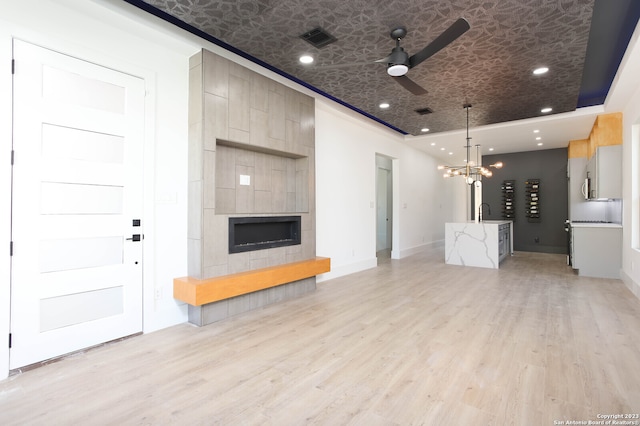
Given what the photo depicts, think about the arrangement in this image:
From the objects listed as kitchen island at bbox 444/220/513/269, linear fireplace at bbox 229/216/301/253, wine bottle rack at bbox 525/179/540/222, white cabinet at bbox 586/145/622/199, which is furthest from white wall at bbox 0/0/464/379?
wine bottle rack at bbox 525/179/540/222

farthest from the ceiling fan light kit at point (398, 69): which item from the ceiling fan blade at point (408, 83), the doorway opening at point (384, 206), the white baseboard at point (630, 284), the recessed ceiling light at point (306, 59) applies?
the doorway opening at point (384, 206)

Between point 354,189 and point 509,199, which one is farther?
point 509,199

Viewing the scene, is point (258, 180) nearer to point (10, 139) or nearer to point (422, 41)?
point (10, 139)

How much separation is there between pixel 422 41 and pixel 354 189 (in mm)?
3318

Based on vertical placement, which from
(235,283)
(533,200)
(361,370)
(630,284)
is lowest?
(361,370)

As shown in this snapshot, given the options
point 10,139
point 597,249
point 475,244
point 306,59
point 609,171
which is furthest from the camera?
point 475,244

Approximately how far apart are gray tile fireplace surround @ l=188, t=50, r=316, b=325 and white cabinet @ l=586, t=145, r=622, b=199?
5109 mm

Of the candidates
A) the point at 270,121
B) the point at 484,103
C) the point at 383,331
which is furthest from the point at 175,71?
the point at 484,103

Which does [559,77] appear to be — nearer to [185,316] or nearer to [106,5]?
[106,5]

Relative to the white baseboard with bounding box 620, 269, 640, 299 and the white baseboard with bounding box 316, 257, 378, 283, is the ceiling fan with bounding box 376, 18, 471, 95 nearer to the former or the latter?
the white baseboard with bounding box 316, 257, 378, 283

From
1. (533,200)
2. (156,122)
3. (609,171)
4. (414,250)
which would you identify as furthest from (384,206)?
(156,122)

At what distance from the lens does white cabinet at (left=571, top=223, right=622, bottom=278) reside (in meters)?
5.66

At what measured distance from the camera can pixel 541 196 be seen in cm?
928

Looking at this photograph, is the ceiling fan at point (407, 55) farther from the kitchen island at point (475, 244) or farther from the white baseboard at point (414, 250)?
the white baseboard at point (414, 250)
